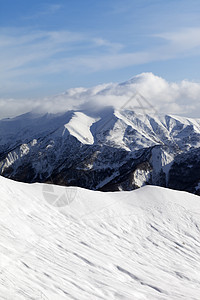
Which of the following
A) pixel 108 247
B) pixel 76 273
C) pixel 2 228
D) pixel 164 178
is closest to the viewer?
pixel 76 273

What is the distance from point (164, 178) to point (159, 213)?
138 meters

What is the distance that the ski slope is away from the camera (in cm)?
2197

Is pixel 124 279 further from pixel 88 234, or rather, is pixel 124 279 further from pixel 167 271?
pixel 88 234

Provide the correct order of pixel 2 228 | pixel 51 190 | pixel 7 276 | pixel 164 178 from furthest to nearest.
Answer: pixel 164 178 → pixel 51 190 → pixel 2 228 → pixel 7 276

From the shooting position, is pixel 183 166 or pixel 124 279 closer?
pixel 124 279

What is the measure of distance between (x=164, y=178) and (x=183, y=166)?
49.3ft

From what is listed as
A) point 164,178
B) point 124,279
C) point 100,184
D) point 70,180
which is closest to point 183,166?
point 164,178

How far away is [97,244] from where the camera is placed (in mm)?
30953

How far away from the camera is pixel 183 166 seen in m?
182

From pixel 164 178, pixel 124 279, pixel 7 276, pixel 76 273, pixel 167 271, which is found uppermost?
pixel 7 276

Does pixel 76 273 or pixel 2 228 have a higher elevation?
pixel 2 228

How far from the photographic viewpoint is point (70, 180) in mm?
181375

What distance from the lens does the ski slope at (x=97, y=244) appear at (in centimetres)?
2197

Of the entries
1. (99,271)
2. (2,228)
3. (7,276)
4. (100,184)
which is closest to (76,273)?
(99,271)
